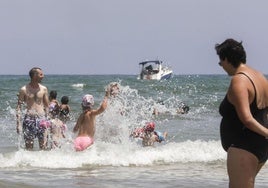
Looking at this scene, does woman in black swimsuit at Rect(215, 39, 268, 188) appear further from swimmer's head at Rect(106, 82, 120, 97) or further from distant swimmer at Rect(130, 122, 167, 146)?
distant swimmer at Rect(130, 122, 167, 146)

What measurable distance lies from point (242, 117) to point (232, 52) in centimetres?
45

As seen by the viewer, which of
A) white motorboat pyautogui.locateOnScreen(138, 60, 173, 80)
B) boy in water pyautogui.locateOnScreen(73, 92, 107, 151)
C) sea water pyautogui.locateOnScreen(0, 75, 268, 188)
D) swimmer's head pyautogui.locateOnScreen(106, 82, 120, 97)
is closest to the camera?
sea water pyautogui.locateOnScreen(0, 75, 268, 188)

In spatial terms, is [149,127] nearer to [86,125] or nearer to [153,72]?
[86,125]

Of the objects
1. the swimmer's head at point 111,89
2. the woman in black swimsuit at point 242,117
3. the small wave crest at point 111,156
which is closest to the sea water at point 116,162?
the small wave crest at point 111,156

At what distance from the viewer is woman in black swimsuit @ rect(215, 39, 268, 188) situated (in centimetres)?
365

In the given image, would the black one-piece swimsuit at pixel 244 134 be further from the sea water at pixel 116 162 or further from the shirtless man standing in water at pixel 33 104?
the shirtless man standing in water at pixel 33 104

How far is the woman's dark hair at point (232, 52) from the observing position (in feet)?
12.5

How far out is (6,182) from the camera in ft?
22.0

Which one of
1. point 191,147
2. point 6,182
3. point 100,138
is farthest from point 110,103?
point 6,182

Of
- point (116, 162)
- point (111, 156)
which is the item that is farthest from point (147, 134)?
point (116, 162)

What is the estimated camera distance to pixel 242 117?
3639 millimetres

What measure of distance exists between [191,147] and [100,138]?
1.70m

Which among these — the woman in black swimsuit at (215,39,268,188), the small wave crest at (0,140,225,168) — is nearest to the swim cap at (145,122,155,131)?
the small wave crest at (0,140,225,168)

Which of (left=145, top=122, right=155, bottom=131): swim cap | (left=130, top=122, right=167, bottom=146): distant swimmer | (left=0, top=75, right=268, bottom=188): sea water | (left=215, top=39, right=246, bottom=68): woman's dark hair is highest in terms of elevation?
(left=215, top=39, right=246, bottom=68): woman's dark hair
